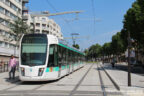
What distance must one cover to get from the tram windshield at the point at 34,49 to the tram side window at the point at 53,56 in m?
0.42

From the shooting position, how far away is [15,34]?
24.7m

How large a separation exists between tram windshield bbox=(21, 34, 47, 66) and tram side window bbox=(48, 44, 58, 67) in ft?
1.39

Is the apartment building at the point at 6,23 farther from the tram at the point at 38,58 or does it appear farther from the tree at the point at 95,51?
the tree at the point at 95,51

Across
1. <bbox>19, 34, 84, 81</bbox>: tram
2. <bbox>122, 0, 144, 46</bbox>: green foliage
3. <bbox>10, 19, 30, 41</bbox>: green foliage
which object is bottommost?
<bbox>19, 34, 84, 81</bbox>: tram

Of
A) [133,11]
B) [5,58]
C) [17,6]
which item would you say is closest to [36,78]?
[133,11]

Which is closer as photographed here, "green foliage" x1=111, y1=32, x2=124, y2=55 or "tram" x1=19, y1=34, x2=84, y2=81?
"tram" x1=19, y1=34, x2=84, y2=81

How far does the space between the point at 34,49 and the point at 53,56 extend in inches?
48.1

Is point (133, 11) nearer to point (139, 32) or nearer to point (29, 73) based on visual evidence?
point (139, 32)

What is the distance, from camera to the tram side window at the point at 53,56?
1303 centimetres

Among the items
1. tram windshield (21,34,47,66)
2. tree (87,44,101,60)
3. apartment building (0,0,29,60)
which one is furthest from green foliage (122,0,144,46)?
tree (87,44,101,60)

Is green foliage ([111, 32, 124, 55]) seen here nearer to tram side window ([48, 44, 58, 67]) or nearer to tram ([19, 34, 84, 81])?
tram side window ([48, 44, 58, 67])

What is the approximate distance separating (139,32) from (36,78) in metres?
21.6

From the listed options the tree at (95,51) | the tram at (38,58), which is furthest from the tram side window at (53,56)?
the tree at (95,51)

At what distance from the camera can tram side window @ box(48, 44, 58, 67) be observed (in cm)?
1303
